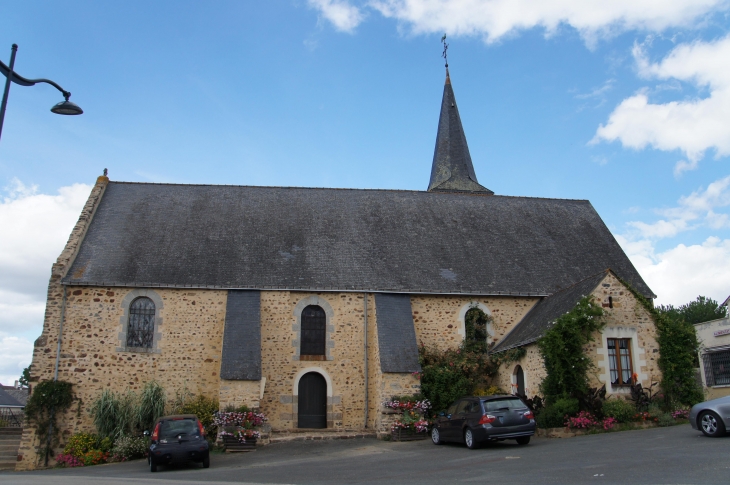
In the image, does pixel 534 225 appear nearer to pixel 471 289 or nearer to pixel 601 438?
pixel 471 289

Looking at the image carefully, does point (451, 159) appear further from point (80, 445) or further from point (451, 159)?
point (80, 445)

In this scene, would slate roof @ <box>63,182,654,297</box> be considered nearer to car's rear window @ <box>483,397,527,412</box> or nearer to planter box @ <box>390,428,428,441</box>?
planter box @ <box>390,428,428,441</box>

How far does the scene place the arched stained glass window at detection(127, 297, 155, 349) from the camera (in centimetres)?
1780

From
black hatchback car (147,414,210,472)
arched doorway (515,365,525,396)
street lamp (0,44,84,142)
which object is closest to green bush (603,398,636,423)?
arched doorway (515,365,525,396)

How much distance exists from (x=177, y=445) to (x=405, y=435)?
616 cm

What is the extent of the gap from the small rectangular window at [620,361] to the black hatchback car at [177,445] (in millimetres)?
10111

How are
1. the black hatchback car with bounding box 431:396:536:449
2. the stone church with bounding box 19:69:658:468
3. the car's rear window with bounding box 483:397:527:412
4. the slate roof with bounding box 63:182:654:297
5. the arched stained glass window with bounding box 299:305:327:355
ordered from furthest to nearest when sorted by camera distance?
the slate roof with bounding box 63:182:654:297, the arched stained glass window with bounding box 299:305:327:355, the stone church with bounding box 19:69:658:468, the car's rear window with bounding box 483:397:527:412, the black hatchback car with bounding box 431:396:536:449

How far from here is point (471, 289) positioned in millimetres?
19250

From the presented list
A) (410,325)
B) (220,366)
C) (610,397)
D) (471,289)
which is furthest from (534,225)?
(220,366)

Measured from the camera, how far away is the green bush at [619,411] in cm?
1416

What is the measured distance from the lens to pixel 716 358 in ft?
81.0

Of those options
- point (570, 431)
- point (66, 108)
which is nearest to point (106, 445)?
point (66, 108)

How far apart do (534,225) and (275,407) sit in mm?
12146

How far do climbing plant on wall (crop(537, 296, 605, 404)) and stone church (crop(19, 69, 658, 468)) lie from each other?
56 cm
